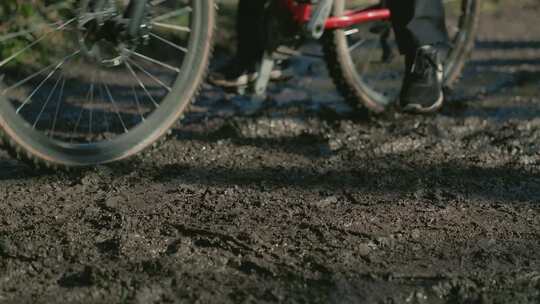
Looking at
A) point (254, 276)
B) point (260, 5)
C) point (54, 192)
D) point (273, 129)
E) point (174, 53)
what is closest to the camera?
point (254, 276)

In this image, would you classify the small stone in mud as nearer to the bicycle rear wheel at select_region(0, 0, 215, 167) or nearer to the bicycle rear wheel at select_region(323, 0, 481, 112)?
the bicycle rear wheel at select_region(0, 0, 215, 167)

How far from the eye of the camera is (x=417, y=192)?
134 inches

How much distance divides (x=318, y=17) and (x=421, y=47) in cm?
47

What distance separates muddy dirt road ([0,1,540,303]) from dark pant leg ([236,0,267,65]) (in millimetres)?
366

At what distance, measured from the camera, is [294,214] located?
3.18 m

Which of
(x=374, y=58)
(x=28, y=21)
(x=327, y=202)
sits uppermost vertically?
(x=28, y=21)

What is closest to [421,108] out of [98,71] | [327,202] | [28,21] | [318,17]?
[318,17]

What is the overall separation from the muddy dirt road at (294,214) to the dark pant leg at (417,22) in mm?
441

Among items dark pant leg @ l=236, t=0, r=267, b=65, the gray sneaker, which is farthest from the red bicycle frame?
the gray sneaker

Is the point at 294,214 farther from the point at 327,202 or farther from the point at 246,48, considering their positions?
the point at 246,48

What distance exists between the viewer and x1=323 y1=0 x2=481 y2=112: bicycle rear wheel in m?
4.14

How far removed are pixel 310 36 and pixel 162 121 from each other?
759mm

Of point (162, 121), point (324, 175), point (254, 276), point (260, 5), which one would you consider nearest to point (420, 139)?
point (324, 175)

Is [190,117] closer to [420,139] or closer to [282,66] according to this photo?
[282,66]
